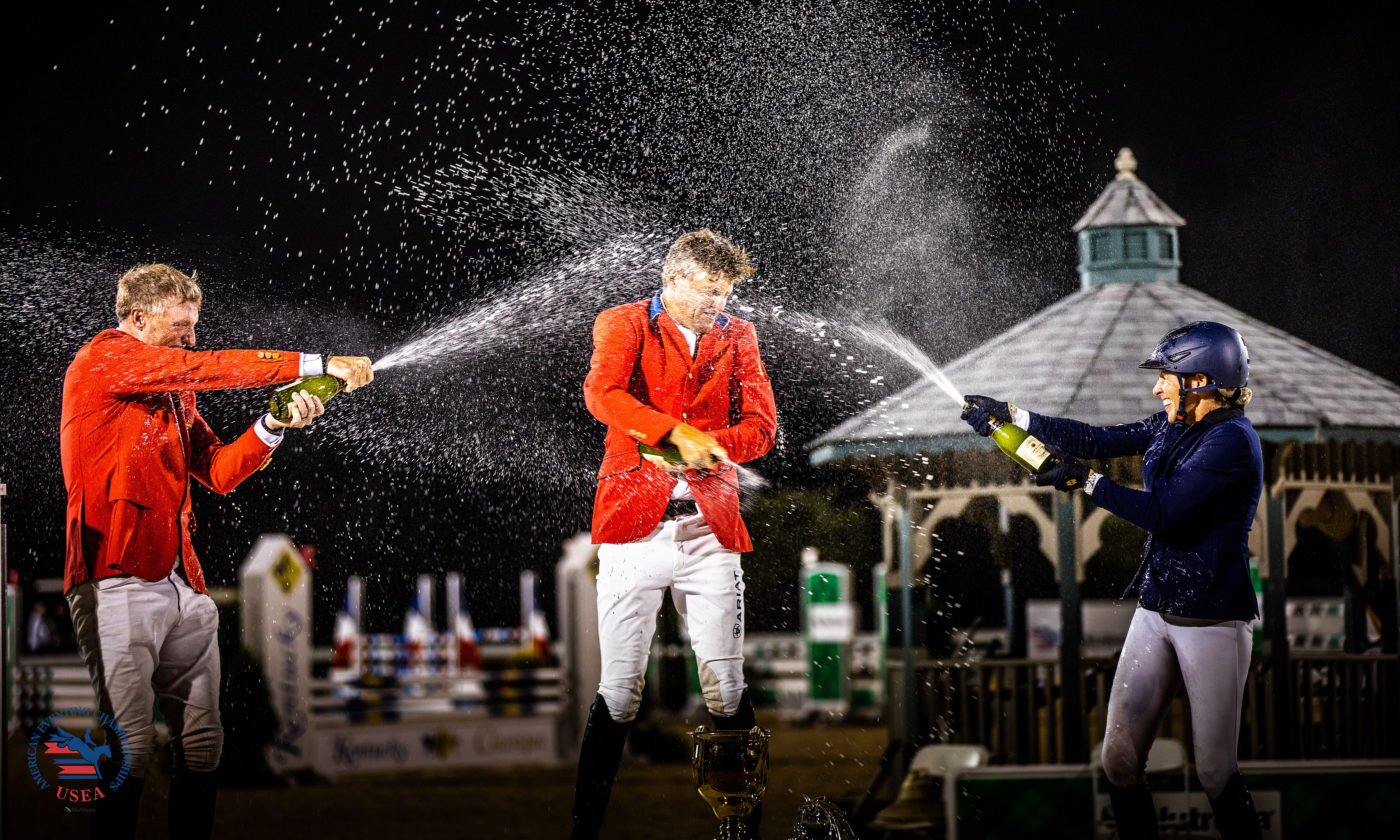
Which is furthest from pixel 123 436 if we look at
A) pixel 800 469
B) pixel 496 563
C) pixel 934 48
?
pixel 496 563

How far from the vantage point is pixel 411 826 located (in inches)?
262

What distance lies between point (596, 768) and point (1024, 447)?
1600 mm

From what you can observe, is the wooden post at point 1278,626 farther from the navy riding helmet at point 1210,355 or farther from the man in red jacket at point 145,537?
the man in red jacket at point 145,537

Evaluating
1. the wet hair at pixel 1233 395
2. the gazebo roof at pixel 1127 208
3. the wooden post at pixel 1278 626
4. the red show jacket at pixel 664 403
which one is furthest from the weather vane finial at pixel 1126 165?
the red show jacket at pixel 664 403

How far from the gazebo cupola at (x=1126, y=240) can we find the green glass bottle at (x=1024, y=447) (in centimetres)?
338

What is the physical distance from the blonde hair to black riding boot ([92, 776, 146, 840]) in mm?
1407

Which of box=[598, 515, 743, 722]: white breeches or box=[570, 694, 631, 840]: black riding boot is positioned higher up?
box=[598, 515, 743, 722]: white breeches

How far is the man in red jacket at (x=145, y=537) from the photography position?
4.13 m

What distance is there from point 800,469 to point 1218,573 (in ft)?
13.8

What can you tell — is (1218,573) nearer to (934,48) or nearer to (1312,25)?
(934,48)

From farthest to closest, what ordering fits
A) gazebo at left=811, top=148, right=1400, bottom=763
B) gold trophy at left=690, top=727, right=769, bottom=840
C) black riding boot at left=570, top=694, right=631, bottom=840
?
Answer: gazebo at left=811, top=148, right=1400, bottom=763
black riding boot at left=570, top=694, right=631, bottom=840
gold trophy at left=690, top=727, right=769, bottom=840

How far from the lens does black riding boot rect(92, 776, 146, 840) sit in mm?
4109

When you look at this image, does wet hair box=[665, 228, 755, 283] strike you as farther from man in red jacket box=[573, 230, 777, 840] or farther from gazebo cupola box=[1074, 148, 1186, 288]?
gazebo cupola box=[1074, 148, 1186, 288]
